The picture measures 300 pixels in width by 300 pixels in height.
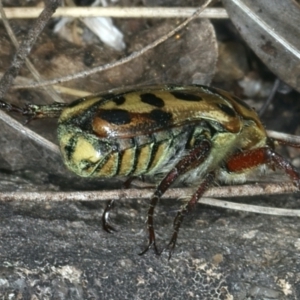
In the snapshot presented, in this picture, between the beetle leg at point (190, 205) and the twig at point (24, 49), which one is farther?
the twig at point (24, 49)

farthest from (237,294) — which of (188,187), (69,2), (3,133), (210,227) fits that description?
(69,2)

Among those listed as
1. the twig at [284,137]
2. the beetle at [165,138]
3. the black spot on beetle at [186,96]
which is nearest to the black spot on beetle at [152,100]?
the beetle at [165,138]

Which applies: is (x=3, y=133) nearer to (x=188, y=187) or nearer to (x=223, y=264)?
(x=188, y=187)

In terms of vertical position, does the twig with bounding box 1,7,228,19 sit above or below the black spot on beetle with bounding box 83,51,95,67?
above

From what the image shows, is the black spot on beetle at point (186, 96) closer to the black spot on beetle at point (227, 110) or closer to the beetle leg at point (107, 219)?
the black spot on beetle at point (227, 110)

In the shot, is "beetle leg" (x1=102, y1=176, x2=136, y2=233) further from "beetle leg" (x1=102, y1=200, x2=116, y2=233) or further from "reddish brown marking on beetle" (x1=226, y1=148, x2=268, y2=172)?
"reddish brown marking on beetle" (x1=226, y1=148, x2=268, y2=172)

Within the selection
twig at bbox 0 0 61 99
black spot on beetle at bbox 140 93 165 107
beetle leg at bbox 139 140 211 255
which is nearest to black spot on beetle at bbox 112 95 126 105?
black spot on beetle at bbox 140 93 165 107
